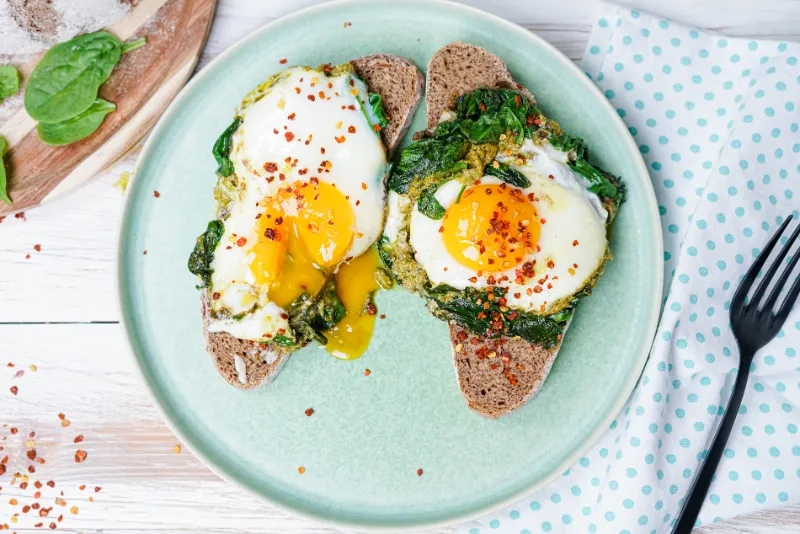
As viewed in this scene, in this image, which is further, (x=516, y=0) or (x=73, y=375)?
(x=73, y=375)

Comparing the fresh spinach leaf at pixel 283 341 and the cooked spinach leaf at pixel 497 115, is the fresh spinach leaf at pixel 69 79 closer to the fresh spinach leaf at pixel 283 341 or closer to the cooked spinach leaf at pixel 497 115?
the fresh spinach leaf at pixel 283 341

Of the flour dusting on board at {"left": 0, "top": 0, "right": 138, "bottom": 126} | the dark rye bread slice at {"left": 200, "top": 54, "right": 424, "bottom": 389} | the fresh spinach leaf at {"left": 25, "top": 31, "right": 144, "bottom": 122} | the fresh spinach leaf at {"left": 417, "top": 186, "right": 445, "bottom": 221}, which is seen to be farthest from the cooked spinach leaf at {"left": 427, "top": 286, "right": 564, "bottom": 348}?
the flour dusting on board at {"left": 0, "top": 0, "right": 138, "bottom": 126}

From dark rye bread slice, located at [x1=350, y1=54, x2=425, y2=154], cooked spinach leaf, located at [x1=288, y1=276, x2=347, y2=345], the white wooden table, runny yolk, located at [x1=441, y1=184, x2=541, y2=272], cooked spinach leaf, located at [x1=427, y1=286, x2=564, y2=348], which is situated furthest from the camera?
the white wooden table

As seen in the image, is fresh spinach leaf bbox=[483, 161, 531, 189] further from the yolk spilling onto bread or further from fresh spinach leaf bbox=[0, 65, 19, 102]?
fresh spinach leaf bbox=[0, 65, 19, 102]

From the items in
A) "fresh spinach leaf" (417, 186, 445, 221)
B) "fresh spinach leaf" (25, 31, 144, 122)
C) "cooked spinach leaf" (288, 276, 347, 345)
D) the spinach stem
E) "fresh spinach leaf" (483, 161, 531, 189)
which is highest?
"fresh spinach leaf" (483, 161, 531, 189)

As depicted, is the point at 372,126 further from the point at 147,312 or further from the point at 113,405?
the point at 113,405

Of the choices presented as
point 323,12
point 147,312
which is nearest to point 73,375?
point 147,312

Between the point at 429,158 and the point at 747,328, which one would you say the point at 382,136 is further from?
the point at 747,328

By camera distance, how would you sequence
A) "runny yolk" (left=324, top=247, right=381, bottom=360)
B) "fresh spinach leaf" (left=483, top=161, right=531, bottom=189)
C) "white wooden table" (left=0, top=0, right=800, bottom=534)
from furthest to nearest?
1. "white wooden table" (left=0, top=0, right=800, bottom=534)
2. "runny yolk" (left=324, top=247, right=381, bottom=360)
3. "fresh spinach leaf" (left=483, top=161, right=531, bottom=189)
